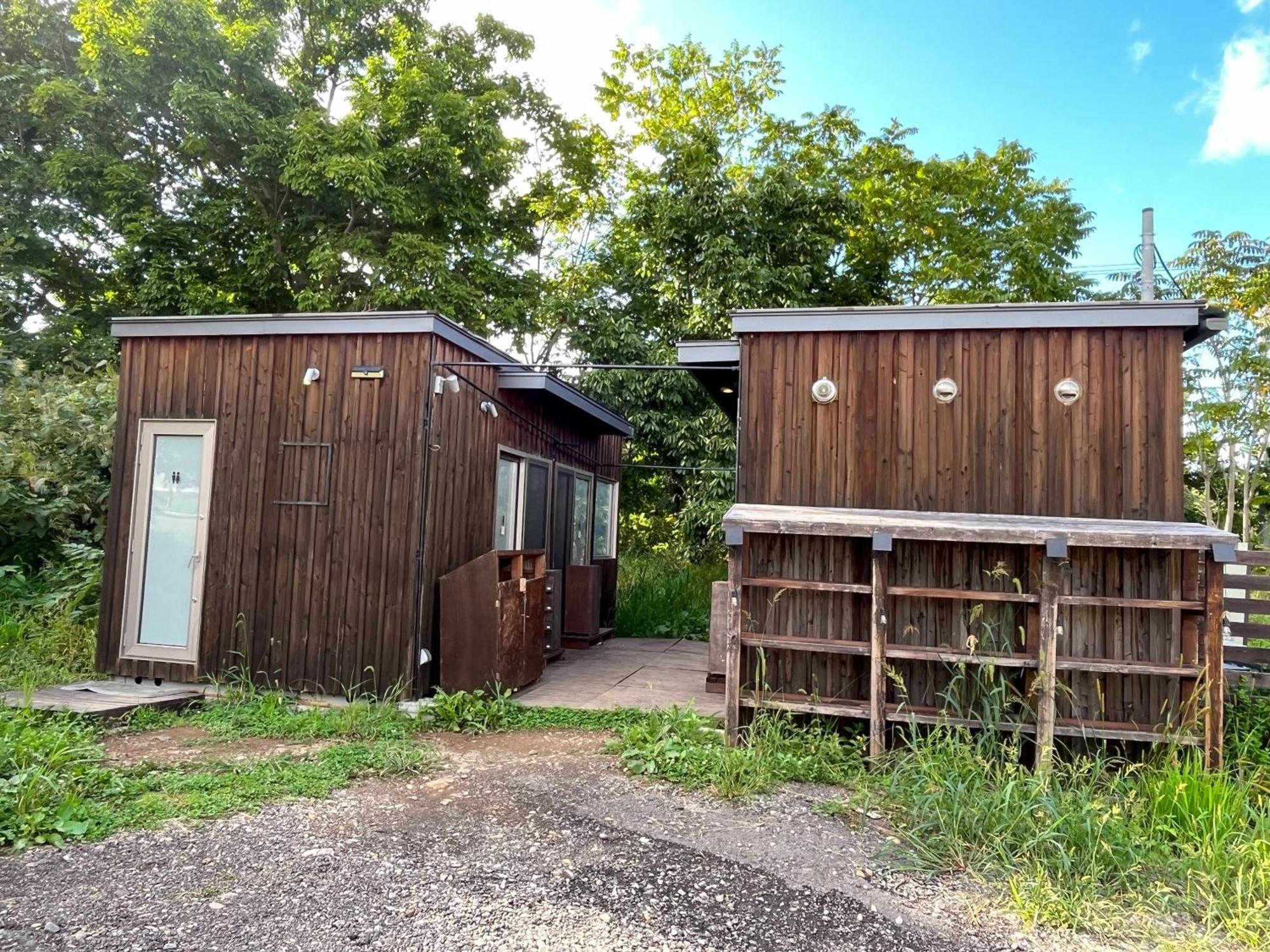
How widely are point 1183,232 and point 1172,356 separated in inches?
408

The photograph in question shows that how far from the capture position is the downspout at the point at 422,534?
5.33 meters

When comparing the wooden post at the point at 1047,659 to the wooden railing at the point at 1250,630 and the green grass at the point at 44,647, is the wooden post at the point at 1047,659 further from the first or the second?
the green grass at the point at 44,647

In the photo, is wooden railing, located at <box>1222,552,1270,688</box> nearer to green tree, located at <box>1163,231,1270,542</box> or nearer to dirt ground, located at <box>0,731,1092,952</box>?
dirt ground, located at <box>0,731,1092,952</box>

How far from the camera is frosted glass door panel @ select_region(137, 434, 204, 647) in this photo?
18.7 feet

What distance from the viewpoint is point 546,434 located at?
7.78m

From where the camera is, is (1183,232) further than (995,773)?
Yes

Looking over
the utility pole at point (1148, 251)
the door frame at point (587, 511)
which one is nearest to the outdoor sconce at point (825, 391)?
the utility pole at point (1148, 251)

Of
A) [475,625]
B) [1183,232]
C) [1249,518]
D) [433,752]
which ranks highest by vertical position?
[1183,232]

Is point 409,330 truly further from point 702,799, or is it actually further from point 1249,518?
point 1249,518

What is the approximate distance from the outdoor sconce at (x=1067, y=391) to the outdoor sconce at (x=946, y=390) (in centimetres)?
58

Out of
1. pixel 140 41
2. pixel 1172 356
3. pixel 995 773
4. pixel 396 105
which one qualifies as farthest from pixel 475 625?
pixel 140 41

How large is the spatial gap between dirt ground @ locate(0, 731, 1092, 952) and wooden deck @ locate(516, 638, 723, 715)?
59.9 inches

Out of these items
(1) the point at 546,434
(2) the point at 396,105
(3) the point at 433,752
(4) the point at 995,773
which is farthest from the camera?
(2) the point at 396,105

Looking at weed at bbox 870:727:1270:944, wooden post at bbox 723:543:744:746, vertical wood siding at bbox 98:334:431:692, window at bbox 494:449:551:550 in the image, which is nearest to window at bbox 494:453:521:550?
window at bbox 494:449:551:550
